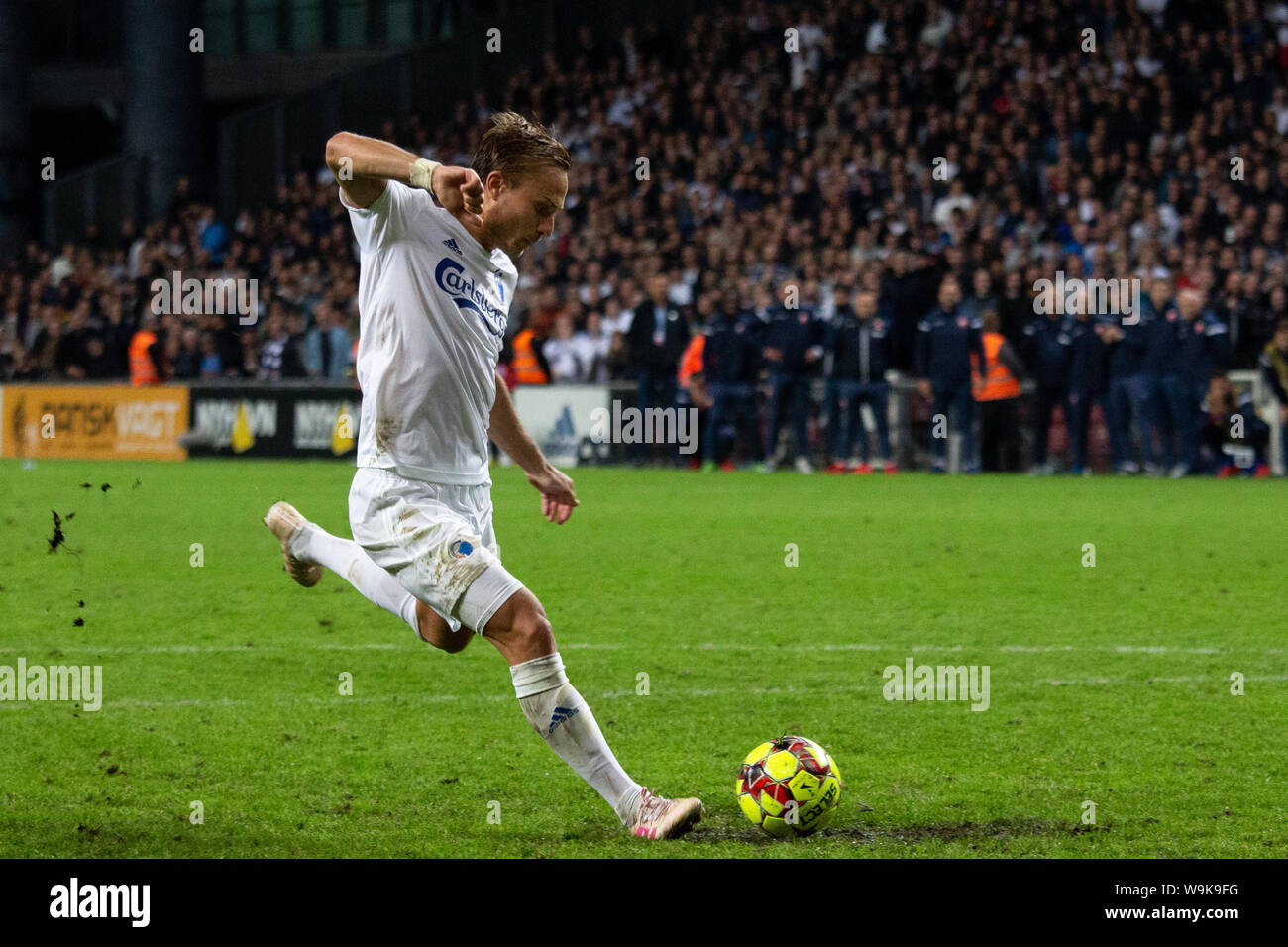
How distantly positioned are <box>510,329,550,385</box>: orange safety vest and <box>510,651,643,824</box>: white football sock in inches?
665

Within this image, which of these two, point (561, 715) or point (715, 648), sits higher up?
point (561, 715)

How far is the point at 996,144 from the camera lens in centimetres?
2208

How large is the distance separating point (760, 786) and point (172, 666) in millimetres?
3605

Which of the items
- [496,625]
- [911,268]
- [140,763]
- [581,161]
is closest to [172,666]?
[140,763]

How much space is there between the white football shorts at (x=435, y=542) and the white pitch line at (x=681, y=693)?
1859mm

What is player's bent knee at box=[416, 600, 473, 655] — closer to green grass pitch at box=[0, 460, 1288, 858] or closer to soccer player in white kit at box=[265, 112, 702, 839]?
soccer player in white kit at box=[265, 112, 702, 839]

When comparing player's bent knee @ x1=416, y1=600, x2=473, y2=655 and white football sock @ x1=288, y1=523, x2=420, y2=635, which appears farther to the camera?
white football sock @ x1=288, y1=523, x2=420, y2=635

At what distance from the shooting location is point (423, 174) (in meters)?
4.32

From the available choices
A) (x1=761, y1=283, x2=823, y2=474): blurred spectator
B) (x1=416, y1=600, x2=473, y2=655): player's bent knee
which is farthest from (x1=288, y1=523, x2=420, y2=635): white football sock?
(x1=761, y1=283, x2=823, y2=474): blurred spectator

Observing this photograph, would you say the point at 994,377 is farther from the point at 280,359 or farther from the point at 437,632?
the point at 437,632
